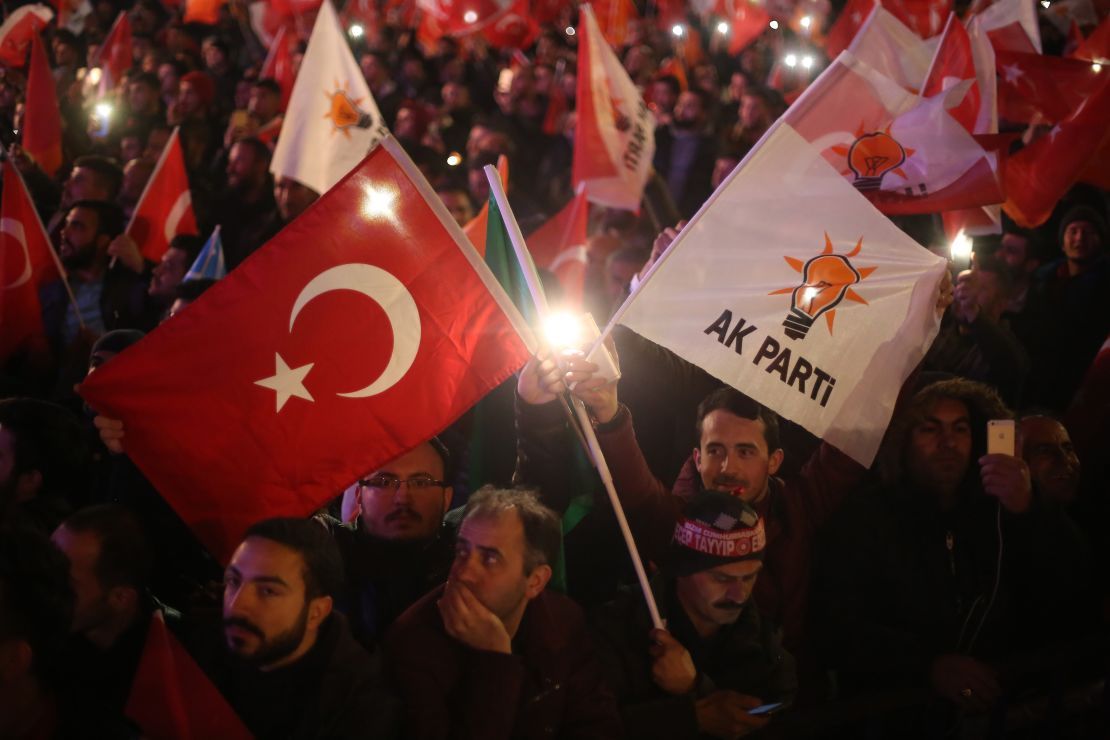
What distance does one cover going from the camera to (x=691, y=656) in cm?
318

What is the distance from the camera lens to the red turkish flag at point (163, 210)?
21.1 feet

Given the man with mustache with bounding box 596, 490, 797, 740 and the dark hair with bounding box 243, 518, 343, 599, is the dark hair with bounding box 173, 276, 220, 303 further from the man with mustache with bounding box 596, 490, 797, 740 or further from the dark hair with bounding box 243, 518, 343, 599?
the man with mustache with bounding box 596, 490, 797, 740

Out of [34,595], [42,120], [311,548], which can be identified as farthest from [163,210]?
[34,595]

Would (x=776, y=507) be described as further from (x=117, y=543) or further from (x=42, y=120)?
(x=42, y=120)

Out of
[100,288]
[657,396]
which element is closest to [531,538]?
[657,396]

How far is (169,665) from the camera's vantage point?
2584 mm

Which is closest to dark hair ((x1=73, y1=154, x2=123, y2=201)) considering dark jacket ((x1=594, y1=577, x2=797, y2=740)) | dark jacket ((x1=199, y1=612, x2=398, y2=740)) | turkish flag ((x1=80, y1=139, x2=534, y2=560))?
turkish flag ((x1=80, y1=139, x2=534, y2=560))

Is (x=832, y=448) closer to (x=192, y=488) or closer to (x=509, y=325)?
(x=509, y=325)

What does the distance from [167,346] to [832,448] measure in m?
2.40

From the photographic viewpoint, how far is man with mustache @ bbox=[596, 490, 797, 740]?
3021 millimetres

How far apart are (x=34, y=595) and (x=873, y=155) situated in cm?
337

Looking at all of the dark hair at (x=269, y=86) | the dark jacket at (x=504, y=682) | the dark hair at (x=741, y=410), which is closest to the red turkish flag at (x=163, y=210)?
the dark hair at (x=269, y=86)

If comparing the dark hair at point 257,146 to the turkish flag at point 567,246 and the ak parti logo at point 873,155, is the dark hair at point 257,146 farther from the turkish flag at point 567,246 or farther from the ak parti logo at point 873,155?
the ak parti logo at point 873,155

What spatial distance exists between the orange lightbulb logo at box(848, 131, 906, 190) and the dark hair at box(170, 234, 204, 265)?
3.86m
